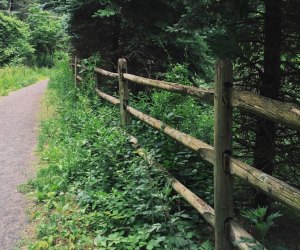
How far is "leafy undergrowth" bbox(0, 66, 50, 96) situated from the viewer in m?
21.6

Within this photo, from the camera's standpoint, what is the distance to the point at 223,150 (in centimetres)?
323

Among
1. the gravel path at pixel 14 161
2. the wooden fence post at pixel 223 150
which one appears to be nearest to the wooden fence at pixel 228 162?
the wooden fence post at pixel 223 150

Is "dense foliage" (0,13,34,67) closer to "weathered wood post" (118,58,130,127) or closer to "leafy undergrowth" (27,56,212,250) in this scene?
"weathered wood post" (118,58,130,127)

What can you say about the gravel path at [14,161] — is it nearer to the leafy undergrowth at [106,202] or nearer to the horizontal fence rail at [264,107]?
the leafy undergrowth at [106,202]

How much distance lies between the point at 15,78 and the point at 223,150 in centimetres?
2338

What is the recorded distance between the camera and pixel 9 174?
674 cm

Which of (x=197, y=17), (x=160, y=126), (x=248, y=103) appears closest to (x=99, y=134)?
(x=160, y=126)

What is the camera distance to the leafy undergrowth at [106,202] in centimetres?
378

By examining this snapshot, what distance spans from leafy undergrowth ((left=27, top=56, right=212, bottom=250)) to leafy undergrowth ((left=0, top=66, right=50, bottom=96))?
14338mm

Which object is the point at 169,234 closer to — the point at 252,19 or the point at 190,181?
the point at 190,181

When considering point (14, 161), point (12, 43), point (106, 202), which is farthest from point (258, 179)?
point (12, 43)

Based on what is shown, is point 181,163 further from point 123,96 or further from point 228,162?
point 123,96

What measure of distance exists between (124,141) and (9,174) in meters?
2.31

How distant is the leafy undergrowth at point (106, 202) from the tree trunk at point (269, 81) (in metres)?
0.89
